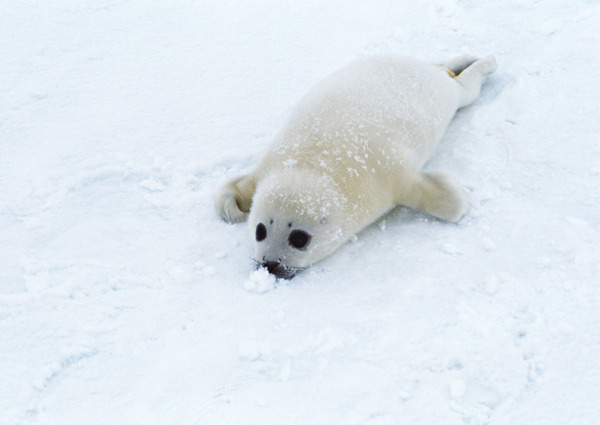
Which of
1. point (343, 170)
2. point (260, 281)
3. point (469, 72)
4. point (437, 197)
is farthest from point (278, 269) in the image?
point (469, 72)

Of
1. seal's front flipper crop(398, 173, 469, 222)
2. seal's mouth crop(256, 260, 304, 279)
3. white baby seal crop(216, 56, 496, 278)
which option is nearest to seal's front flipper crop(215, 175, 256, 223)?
white baby seal crop(216, 56, 496, 278)

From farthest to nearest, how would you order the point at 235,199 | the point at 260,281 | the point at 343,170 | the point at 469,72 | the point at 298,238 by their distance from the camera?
the point at 469,72 < the point at 235,199 < the point at 343,170 < the point at 298,238 < the point at 260,281

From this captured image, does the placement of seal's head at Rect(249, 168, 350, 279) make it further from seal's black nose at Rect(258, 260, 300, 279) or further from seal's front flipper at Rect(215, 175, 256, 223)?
seal's front flipper at Rect(215, 175, 256, 223)

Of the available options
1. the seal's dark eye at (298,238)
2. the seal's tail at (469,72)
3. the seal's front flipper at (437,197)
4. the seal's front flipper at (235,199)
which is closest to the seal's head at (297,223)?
the seal's dark eye at (298,238)

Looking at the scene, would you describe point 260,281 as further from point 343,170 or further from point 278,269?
point 343,170

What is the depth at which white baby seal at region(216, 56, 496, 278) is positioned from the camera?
2498 millimetres

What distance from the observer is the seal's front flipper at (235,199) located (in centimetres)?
279

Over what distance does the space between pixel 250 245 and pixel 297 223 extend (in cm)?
33

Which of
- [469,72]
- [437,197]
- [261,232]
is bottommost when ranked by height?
[261,232]

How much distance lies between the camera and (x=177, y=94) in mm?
3803

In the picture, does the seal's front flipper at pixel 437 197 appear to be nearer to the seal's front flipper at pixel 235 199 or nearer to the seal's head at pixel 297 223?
the seal's head at pixel 297 223

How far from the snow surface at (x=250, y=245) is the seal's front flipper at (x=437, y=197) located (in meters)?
0.07

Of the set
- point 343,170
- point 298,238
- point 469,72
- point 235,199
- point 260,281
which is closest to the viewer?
point 260,281

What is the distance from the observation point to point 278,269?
8.01 ft
